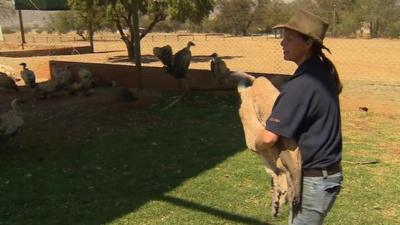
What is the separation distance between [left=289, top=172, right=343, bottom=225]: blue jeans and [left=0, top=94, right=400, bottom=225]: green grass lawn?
6.69ft

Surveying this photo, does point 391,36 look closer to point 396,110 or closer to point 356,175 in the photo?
point 396,110

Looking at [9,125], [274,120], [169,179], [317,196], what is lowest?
[169,179]

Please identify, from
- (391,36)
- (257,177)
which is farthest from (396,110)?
(391,36)

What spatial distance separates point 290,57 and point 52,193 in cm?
376

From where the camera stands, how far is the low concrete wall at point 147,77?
39.3 feet

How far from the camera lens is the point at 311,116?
8.72 ft

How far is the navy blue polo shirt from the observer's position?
261 centimetres

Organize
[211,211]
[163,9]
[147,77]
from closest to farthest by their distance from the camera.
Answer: [211,211], [147,77], [163,9]

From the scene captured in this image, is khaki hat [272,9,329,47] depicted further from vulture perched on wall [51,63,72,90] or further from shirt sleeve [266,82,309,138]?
vulture perched on wall [51,63,72,90]

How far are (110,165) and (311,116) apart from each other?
178 inches

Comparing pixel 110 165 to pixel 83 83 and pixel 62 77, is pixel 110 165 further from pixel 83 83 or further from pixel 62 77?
pixel 62 77

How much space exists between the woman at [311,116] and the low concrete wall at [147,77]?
8.32 metres

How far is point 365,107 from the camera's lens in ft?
32.8

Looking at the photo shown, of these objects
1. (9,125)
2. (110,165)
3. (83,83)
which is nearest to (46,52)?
(83,83)
